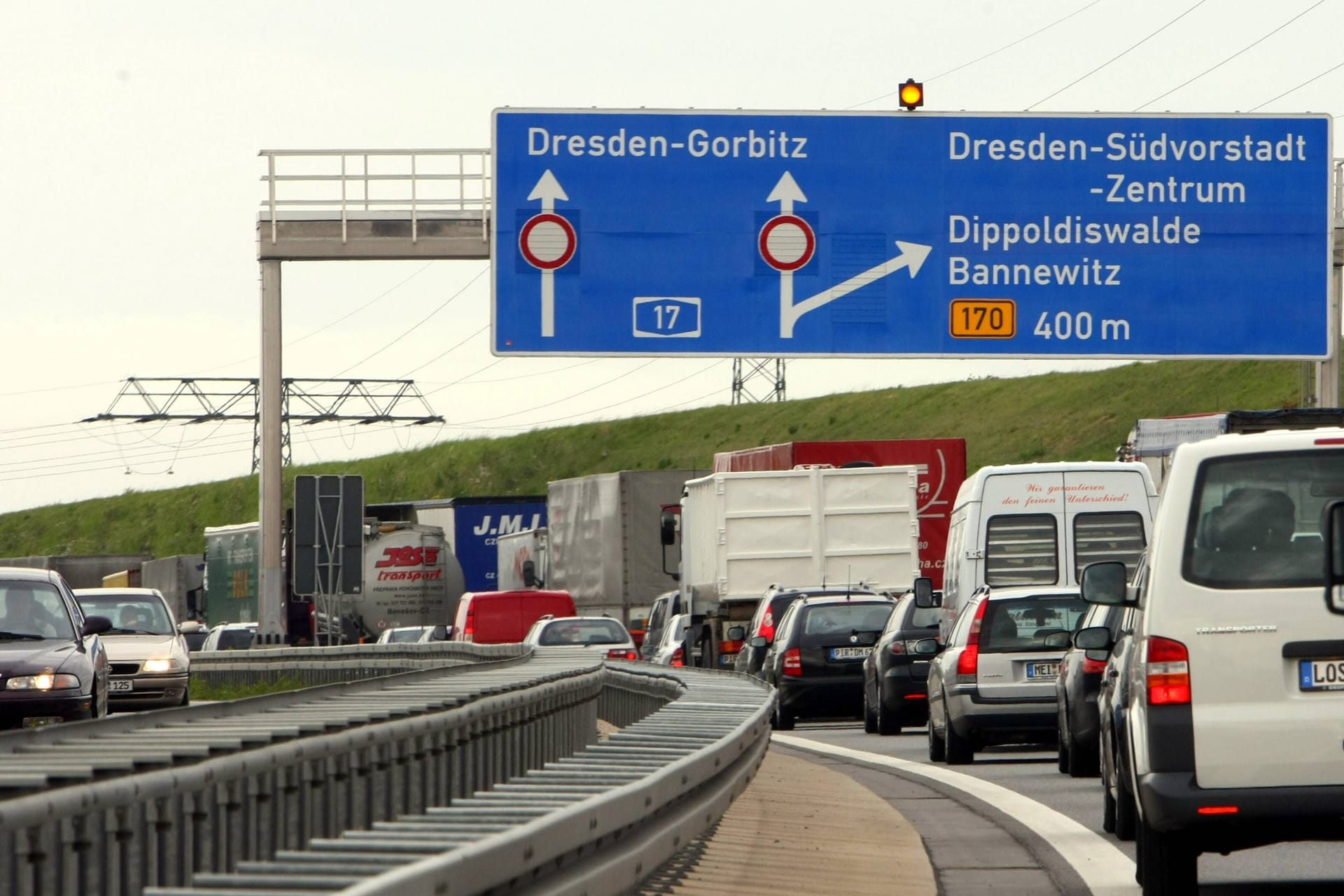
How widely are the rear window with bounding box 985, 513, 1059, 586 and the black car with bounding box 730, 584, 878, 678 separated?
319 centimetres

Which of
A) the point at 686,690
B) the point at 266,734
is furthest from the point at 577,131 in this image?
the point at 266,734

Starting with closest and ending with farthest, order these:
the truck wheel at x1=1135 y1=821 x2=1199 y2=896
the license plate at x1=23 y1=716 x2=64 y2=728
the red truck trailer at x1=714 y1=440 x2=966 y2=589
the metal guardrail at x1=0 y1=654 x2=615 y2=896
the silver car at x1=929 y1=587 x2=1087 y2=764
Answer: the metal guardrail at x1=0 y1=654 x2=615 y2=896 < the truck wheel at x1=1135 y1=821 x2=1199 y2=896 < the silver car at x1=929 y1=587 x2=1087 y2=764 < the license plate at x1=23 y1=716 x2=64 y2=728 < the red truck trailer at x1=714 y1=440 x2=966 y2=589

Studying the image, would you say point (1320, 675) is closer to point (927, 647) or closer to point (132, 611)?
point (927, 647)

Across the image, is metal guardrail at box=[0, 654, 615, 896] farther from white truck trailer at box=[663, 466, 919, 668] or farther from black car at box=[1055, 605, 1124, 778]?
white truck trailer at box=[663, 466, 919, 668]

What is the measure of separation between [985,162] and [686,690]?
11574 millimetres

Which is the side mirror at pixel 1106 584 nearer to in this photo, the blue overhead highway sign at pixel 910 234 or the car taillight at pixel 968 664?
the car taillight at pixel 968 664

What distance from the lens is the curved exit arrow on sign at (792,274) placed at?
26.4 m

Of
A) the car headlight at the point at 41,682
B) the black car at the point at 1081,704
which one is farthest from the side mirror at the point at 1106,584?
the car headlight at the point at 41,682

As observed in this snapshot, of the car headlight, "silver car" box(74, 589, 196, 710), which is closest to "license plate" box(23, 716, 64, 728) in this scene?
the car headlight

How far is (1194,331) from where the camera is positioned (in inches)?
1058

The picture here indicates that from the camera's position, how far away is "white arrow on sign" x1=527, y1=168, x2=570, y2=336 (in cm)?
2603

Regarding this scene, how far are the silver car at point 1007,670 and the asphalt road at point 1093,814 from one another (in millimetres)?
265

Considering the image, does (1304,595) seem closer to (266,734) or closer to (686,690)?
(266,734)

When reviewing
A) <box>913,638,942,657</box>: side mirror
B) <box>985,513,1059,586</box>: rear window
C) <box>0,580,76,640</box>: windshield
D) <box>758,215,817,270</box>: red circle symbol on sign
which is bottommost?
<box>913,638,942,657</box>: side mirror
